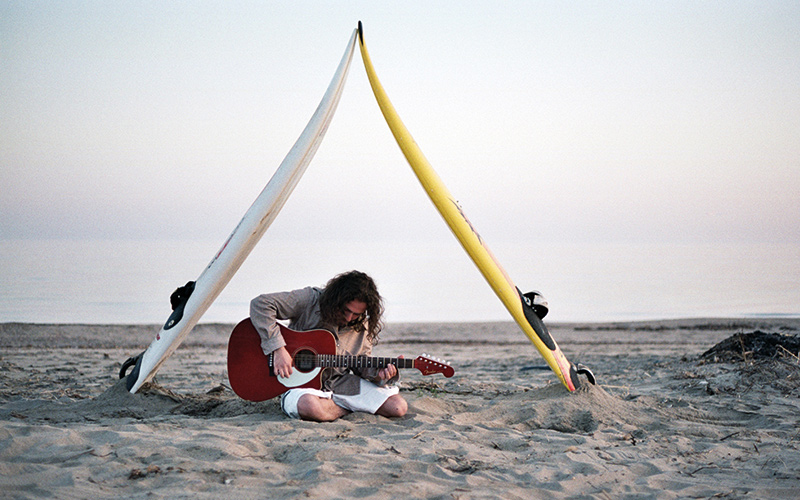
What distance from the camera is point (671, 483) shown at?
2.77 m

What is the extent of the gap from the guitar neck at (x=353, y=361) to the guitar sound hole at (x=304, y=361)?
0.12 feet

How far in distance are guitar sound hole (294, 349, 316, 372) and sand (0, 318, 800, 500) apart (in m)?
0.33

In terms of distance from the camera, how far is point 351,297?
385 centimetres

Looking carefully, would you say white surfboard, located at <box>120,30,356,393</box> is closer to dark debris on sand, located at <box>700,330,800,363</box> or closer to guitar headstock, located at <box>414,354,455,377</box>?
guitar headstock, located at <box>414,354,455,377</box>

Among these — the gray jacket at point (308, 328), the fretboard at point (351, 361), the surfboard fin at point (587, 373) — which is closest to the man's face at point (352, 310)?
the gray jacket at point (308, 328)

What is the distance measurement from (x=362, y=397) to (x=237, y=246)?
1271mm

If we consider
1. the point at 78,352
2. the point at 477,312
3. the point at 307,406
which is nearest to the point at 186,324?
the point at 307,406

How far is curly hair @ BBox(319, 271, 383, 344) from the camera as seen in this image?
12.7 ft

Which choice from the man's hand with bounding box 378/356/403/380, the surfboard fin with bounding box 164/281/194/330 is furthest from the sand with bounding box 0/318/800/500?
the surfboard fin with bounding box 164/281/194/330

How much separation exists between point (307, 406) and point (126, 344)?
6.64 metres

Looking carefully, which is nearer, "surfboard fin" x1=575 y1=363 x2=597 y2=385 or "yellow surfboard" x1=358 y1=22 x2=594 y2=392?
"yellow surfboard" x1=358 y1=22 x2=594 y2=392

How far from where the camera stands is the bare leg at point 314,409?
365cm

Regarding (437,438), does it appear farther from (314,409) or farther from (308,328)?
(308,328)

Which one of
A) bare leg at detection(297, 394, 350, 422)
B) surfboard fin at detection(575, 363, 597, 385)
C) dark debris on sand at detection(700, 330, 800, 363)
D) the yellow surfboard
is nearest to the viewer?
bare leg at detection(297, 394, 350, 422)
